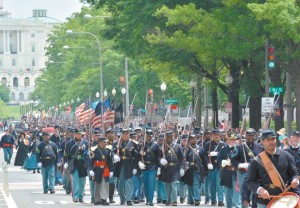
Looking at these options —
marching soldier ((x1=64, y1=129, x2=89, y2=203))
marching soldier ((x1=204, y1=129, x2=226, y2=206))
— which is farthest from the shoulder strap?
marching soldier ((x1=64, y1=129, x2=89, y2=203))

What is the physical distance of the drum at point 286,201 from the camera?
576 inches

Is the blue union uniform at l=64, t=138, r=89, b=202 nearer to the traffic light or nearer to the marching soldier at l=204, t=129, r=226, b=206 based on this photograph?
the marching soldier at l=204, t=129, r=226, b=206

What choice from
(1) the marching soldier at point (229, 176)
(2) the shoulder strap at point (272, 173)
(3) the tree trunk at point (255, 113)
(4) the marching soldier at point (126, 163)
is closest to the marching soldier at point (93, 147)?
(4) the marching soldier at point (126, 163)

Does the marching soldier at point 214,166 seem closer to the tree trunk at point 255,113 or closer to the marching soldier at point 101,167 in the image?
the marching soldier at point 101,167

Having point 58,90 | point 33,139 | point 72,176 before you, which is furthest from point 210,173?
point 58,90

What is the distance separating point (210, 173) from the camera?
29516 mm

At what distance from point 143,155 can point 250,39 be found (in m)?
13.2

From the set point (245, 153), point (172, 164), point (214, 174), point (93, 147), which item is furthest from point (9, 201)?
point (245, 153)

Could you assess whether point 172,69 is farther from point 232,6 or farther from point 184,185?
point 184,185

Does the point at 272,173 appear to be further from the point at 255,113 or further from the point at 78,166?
the point at 255,113

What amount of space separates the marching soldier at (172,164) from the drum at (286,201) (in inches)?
531

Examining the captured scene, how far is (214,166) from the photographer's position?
29.2 metres

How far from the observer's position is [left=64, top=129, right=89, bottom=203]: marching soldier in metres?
30.1

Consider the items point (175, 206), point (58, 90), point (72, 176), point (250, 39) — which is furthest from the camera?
point (58, 90)
